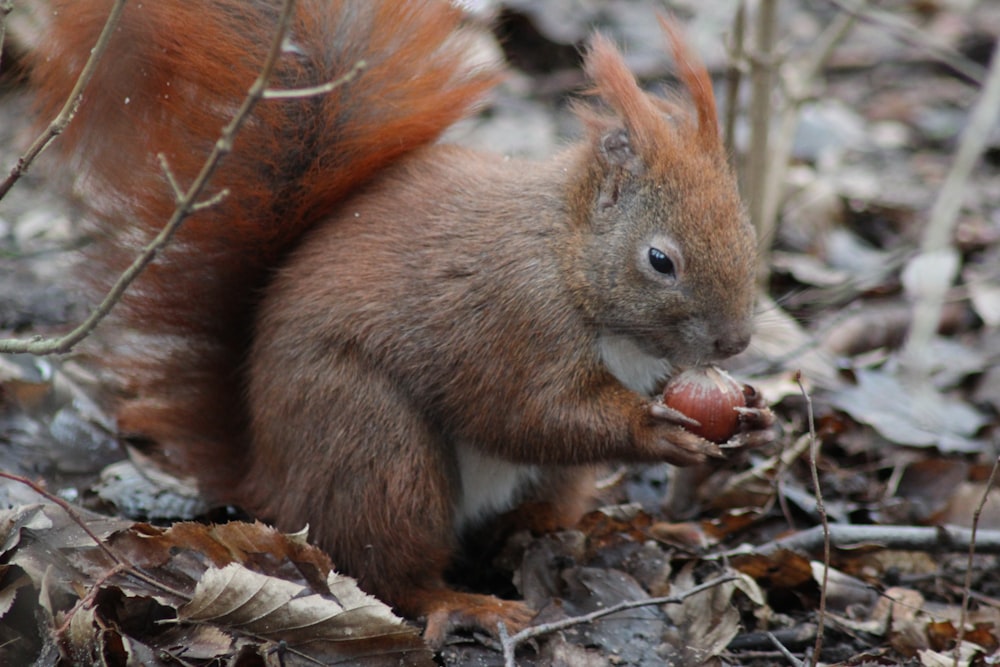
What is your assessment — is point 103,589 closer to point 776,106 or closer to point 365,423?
point 365,423

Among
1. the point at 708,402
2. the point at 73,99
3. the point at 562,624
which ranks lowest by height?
the point at 562,624

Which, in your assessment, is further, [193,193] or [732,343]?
[732,343]

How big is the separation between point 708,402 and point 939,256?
2.37 metres

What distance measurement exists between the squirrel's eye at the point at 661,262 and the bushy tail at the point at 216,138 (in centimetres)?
66

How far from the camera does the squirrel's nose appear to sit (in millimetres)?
2635

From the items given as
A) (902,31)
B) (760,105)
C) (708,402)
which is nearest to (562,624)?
(708,402)

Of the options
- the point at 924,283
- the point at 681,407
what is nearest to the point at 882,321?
the point at 924,283

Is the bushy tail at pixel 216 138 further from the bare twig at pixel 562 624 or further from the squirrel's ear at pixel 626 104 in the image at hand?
the bare twig at pixel 562 624

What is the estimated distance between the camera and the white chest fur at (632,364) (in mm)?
2771

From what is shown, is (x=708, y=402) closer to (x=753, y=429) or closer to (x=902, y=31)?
(x=753, y=429)

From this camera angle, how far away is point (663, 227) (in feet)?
8.73

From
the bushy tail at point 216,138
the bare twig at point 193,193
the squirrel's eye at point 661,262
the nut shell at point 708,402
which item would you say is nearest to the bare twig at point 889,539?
the nut shell at point 708,402

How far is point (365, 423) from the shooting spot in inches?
105

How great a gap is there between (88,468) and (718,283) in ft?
6.32
